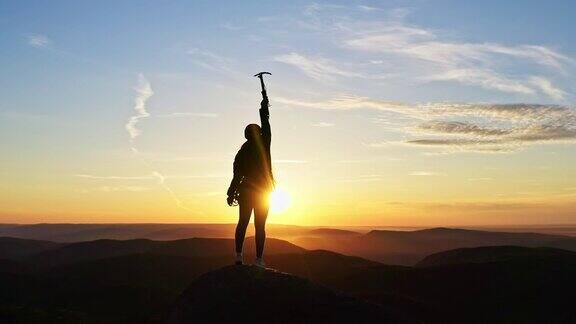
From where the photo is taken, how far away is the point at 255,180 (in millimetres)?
10633

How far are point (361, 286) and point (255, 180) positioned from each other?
66.0 ft

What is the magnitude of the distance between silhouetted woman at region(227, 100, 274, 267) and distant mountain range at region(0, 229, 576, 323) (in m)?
1.09

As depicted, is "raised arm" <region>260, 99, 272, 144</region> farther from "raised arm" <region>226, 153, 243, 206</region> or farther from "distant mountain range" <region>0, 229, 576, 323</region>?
"distant mountain range" <region>0, 229, 576, 323</region>

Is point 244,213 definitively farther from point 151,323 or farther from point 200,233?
point 200,233

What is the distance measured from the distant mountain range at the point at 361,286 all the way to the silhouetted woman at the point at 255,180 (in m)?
1.09

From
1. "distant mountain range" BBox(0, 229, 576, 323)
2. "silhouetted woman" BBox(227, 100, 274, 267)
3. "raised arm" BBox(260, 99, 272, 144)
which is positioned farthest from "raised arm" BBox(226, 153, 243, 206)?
"distant mountain range" BBox(0, 229, 576, 323)

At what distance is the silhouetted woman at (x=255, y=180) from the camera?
10.6 m

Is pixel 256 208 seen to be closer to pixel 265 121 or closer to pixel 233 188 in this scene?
pixel 233 188

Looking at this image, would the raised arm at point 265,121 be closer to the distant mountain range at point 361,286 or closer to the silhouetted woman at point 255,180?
the silhouetted woman at point 255,180

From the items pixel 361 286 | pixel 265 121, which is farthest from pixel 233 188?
pixel 361 286

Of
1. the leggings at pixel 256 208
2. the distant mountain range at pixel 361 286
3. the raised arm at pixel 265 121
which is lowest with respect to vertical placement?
the distant mountain range at pixel 361 286

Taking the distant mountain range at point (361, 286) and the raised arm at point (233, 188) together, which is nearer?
the raised arm at point (233, 188)

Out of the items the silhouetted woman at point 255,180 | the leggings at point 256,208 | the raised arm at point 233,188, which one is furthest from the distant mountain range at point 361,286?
the raised arm at point 233,188

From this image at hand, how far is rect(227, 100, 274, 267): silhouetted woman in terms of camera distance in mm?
10586
